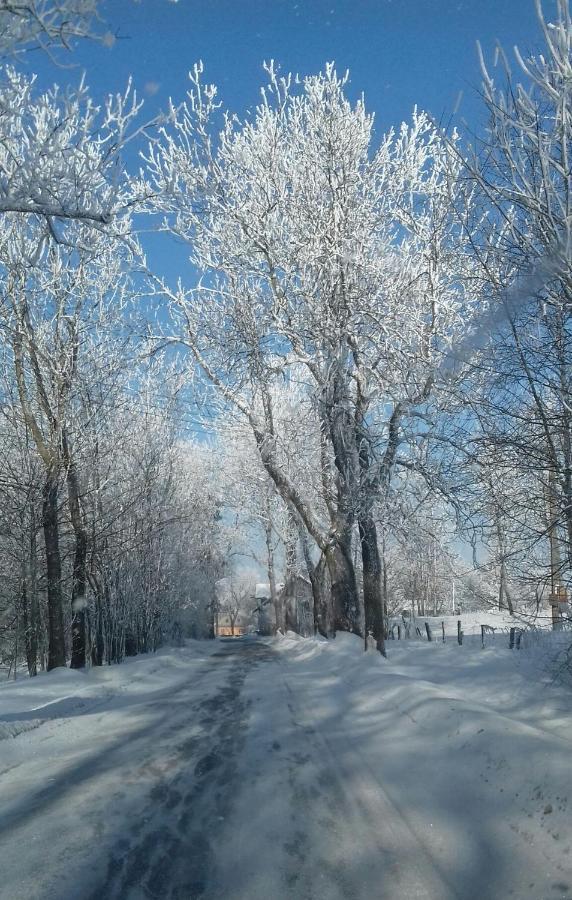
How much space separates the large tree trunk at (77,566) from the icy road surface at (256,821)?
31.5 ft

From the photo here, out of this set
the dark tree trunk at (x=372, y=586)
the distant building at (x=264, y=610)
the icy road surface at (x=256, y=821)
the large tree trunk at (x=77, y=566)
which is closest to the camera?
the icy road surface at (x=256, y=821)

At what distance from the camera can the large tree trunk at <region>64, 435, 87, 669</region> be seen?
17547 mm

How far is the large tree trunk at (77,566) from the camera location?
57.6 feet

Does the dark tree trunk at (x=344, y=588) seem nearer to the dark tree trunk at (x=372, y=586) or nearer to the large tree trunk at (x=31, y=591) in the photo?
the dark tree trunk at (x=372, y=586)

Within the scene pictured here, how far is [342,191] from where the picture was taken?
14773mm

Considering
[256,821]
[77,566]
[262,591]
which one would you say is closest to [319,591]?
[77,566]

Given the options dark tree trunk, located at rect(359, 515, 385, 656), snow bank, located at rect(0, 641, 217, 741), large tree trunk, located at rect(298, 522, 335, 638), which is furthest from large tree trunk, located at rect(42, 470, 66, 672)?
large tree trunk, located at rect(298, 522, 335, 638)

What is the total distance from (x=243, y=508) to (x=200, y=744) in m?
31.5

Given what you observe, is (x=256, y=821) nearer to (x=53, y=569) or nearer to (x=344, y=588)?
(x=53, y=569)

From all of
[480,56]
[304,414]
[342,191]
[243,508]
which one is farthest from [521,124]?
[243,508]

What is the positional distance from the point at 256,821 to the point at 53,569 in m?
12.1

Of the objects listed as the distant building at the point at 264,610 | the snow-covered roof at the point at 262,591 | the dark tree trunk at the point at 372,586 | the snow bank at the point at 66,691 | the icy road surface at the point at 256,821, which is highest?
the dark tree trunk at the point at 372,586

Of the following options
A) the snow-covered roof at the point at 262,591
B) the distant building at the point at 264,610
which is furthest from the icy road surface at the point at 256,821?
the snow-covered roof at the point at 262,591

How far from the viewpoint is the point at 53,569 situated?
16.1 m
